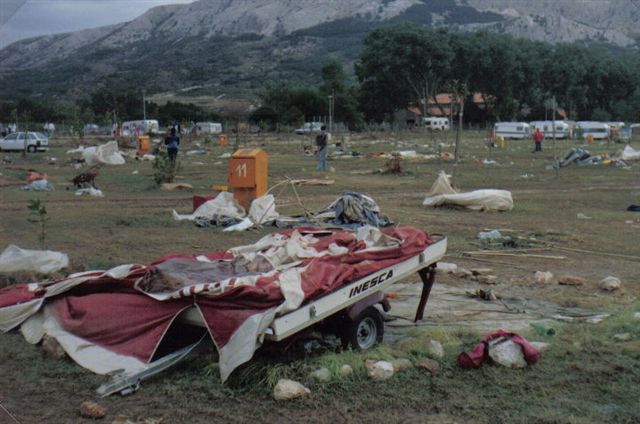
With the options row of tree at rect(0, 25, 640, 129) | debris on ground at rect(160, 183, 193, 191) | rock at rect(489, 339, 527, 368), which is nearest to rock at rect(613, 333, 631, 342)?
rock at rect(489, 339, 527, 368)

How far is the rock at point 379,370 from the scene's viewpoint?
17.8ft

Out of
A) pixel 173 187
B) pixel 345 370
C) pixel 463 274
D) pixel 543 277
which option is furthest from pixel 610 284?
pixel 173 187

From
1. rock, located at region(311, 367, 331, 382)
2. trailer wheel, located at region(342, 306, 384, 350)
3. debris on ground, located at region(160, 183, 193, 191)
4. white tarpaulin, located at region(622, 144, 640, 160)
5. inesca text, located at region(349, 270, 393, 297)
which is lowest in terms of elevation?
debris on ground, located at region(160, 183, 193, 191)

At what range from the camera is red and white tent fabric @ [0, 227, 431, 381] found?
5422 millimetres

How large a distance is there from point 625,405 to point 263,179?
413 inches

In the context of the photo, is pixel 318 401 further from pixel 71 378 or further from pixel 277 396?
pixel 71 378

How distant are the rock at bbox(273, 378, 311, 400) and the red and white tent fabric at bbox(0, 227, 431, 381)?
0.29 meters

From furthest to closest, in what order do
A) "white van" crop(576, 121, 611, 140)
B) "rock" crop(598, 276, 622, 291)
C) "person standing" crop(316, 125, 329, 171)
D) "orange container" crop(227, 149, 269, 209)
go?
"white van" crop(576, 121, 611, 140) → "person standing" crop(316, 125, 329, 171) → "orange container" crop(227, 149, 269, 209) → "rock" crop(598, 276, 622, 291)

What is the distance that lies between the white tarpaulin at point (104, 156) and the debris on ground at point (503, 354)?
28658mm

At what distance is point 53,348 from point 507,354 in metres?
3.46

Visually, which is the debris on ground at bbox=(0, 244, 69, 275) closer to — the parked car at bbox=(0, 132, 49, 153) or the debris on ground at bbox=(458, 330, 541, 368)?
the debris on ground at bbox=(458, 330, 541, 368)

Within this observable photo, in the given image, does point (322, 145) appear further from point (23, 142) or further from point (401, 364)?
point (23, 142)

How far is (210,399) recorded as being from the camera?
16.9 feet

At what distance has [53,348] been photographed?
607 centimetres
